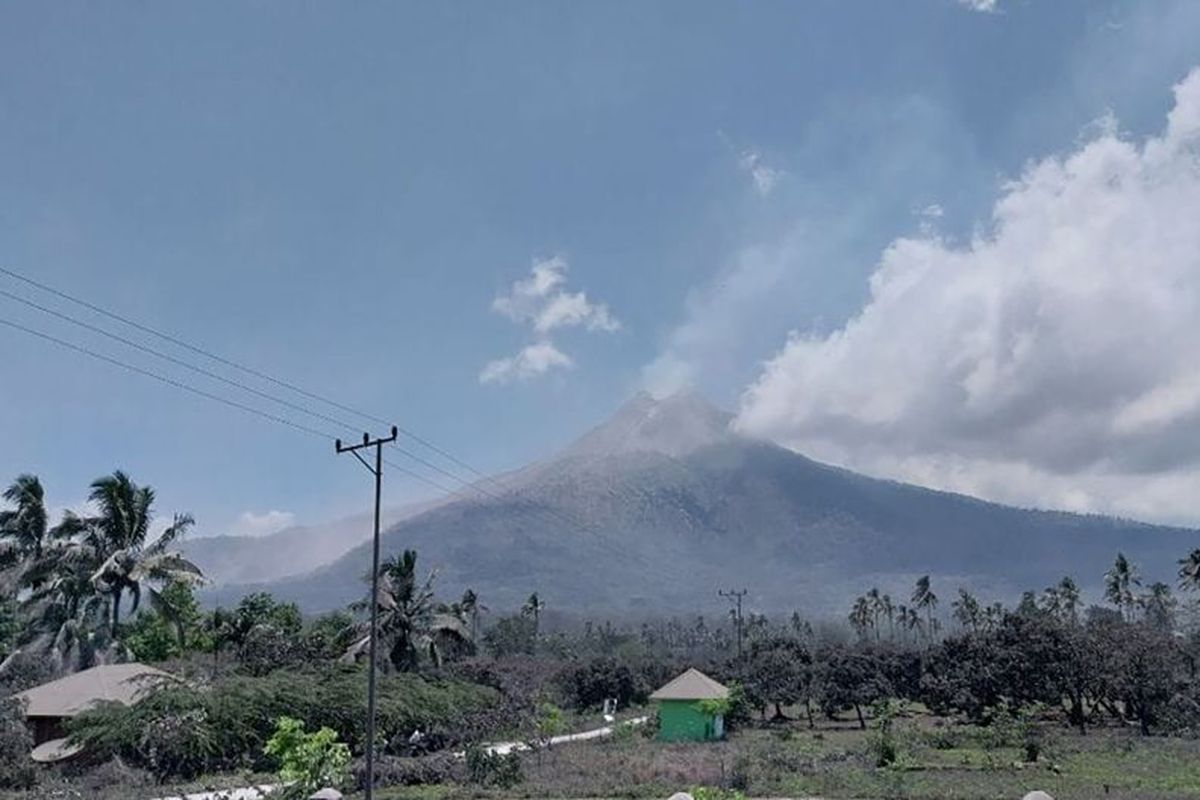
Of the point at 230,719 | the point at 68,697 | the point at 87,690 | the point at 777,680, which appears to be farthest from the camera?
the point at 777,680

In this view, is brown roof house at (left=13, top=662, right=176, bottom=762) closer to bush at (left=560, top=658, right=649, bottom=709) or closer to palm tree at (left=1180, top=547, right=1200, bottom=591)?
bush at (left=560, top=658, right=649, bottom=709)

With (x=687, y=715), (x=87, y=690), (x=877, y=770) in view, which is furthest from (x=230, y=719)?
(x=687, y=715)

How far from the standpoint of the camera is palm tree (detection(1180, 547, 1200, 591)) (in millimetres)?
62537

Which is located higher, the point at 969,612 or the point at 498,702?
the point at 969,612

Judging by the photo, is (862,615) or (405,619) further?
(862,615)

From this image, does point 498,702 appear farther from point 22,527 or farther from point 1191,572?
point 1191,572

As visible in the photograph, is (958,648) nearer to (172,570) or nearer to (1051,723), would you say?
(1051,723)

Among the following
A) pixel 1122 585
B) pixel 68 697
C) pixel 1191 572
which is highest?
pixel 1122 585

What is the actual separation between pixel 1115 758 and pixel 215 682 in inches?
1026

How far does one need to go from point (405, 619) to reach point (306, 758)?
2426 cm

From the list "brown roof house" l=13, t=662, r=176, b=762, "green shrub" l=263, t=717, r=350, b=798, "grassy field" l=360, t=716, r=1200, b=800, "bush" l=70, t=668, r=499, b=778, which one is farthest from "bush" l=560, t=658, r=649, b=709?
"green shrub" l=263, t=717, r=350, b=798

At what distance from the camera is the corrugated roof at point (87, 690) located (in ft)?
105

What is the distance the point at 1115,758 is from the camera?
31.0 m

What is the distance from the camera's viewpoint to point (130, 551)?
128 ft
